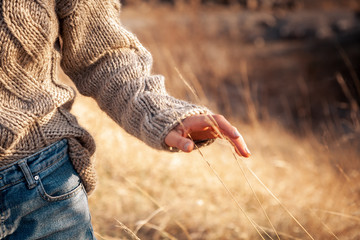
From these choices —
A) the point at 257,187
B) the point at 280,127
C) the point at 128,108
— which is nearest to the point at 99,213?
the point at 257,187

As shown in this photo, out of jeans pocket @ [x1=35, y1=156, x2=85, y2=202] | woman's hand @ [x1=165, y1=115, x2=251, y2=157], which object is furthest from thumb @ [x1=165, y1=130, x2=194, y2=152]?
jeans pocket @ [x1=35, y1=156, x2=85, y2=202]

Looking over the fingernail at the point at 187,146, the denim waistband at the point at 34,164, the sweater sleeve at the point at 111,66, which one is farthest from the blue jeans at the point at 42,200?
the fingernail at the point at 187,146

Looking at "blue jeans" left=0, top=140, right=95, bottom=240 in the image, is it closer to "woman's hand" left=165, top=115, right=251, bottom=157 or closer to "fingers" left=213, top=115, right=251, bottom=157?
"woman's hand" left=165, top=115, right=251, bottom=157

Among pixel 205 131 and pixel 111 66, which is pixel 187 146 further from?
pixel 111 66

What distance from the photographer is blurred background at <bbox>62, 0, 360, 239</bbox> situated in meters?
2.33

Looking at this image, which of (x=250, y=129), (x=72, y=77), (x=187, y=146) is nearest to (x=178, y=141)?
(x=187, y=146)

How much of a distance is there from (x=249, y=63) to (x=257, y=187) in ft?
20.6

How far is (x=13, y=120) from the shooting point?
2.91ft

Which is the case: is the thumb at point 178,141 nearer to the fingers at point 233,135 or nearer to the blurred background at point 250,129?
the fingers at point 233,135

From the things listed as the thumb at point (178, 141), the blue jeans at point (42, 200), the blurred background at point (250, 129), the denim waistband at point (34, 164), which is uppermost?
the thumb at point (178, 141)

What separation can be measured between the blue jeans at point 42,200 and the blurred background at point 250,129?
0.25 meters

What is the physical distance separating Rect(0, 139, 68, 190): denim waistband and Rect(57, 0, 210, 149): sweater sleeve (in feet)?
0.67

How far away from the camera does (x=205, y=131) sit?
94cm

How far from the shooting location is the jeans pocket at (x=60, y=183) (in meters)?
0.88
